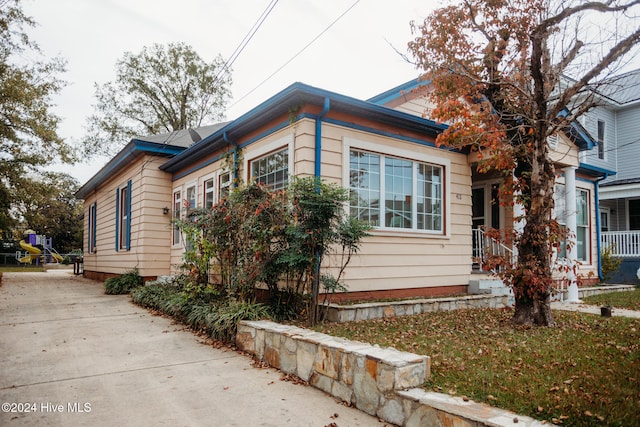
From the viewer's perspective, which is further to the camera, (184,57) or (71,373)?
(184,57)

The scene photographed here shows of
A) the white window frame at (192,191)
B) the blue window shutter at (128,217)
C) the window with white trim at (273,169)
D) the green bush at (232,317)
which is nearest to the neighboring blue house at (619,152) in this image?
the window with white trim at (273,169)

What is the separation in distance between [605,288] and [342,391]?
31.2 ft

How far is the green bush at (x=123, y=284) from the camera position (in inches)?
431

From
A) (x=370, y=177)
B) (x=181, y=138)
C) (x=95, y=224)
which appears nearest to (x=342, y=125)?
(x=370, y=177)

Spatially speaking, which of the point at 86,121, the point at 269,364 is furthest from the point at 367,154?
the point at 86,121

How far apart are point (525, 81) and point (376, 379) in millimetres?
4789

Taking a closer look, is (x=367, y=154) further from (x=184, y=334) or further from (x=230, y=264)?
(x=184, y=334)

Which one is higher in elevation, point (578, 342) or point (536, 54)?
point (536, 54)

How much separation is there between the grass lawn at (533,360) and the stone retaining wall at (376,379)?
25 centimetres

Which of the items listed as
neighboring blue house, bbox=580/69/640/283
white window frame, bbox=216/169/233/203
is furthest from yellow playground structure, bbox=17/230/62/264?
neighboring blue house, bbox=580/69/640/283

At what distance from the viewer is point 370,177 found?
7.41m

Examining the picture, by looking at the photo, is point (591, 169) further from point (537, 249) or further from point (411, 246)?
point (537, 249)

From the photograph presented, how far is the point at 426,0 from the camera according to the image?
7.20 meters

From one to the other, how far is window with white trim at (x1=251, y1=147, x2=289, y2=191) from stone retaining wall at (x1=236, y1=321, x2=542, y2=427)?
10.8 ft
